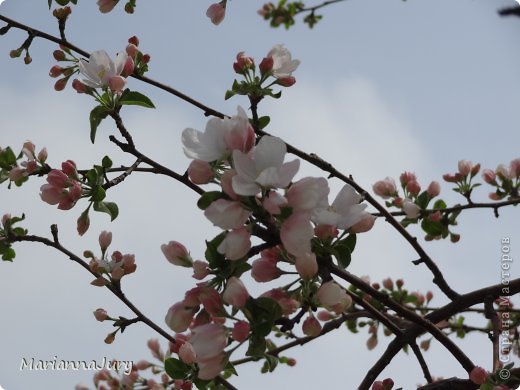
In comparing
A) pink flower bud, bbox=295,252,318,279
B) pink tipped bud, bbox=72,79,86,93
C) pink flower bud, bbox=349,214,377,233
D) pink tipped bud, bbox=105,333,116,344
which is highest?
pink tipped bud, bbox=72,79,86,93

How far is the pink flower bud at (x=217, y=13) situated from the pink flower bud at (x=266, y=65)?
0.35 m

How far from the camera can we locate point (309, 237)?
71cm

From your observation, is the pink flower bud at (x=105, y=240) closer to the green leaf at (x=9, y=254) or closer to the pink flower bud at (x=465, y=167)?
the green leaf at (x=9, y=254)

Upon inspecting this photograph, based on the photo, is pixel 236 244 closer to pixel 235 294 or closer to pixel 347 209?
pixel 235 294

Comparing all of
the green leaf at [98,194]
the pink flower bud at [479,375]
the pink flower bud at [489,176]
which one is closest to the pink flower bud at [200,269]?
the green leaf at [98,194]

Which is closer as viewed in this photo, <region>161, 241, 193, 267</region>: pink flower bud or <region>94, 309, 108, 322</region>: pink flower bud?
<region>161, 241, 193, 267</region>: pink flower bud

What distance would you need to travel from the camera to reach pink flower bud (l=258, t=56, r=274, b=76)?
54.9 inches

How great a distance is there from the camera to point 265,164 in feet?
2.37

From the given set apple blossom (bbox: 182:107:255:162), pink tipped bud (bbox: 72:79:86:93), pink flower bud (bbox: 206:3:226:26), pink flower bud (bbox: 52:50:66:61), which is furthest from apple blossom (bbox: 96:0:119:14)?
apple blossom (bbox: 182:107:255:162)

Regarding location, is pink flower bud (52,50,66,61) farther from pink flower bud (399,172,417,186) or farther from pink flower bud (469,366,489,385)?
pink flower bud (469,366,489,385)

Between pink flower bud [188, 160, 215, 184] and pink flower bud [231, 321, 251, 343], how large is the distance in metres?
0.20

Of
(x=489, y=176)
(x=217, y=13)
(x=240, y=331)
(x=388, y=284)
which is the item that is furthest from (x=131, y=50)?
(x=388, y=284)

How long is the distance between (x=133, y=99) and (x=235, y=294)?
604 mm

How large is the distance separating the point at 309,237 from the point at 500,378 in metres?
0.54
